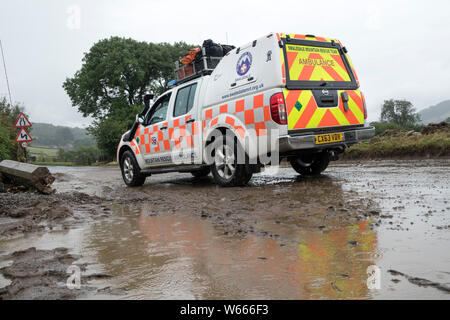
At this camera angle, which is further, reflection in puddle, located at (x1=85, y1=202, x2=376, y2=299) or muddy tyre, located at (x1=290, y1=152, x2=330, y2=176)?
muddy tyre, located at (x1=290, y1=152, x2=330, y2=176)

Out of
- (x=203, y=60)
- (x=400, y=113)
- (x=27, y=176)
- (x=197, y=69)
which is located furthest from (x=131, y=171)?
A: (x=400, y=113)

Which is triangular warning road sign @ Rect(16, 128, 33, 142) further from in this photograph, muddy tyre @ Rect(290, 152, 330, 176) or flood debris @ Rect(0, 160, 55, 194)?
muddy tyre @ Rect(290, 152, 330, 176)

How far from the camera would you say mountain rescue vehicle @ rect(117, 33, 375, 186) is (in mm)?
5223

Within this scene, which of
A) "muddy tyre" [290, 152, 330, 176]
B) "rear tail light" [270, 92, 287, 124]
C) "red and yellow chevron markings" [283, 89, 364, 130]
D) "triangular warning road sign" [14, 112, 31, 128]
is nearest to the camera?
"rear tail light" [270, 92, 287, 124]

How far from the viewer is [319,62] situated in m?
5.75

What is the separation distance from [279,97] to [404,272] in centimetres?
342

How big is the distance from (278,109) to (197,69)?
8.38 feet

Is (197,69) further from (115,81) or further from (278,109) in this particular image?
(115,81)

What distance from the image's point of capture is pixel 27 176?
269 inches

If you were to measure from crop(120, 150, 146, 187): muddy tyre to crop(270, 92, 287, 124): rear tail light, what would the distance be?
12.7ft

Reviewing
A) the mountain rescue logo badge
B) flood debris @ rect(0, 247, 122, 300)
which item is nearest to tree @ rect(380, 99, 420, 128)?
the mountain rescue logo badge

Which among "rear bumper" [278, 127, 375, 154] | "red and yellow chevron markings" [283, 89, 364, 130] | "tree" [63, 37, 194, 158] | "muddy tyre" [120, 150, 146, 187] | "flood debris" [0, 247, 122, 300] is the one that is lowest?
"flood debris" [0, 247, 122, 300]
